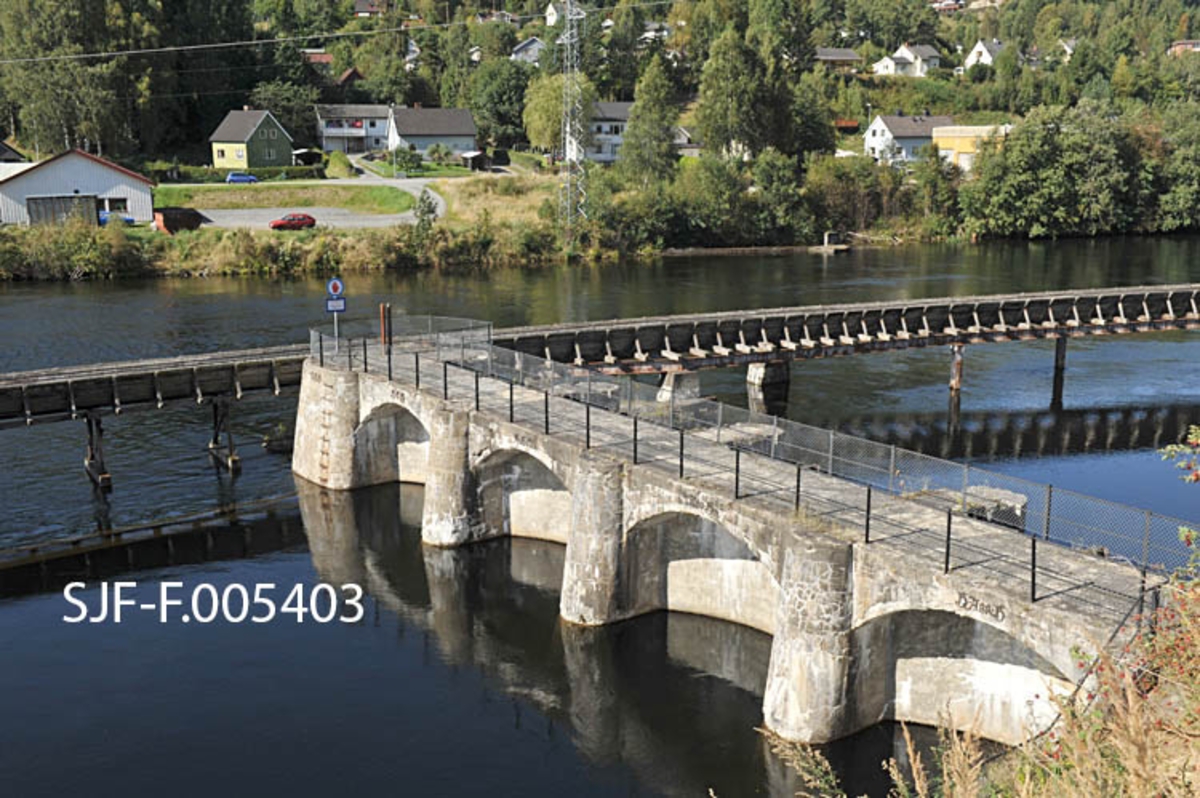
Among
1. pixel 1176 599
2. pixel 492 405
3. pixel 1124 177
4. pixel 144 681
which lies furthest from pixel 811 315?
pixel 1124 177

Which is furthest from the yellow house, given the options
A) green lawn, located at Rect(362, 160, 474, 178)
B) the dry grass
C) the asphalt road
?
the asphalt road

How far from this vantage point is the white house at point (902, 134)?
497 feet

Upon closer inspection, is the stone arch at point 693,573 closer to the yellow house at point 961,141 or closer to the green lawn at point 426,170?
the green lawn at point 426,170

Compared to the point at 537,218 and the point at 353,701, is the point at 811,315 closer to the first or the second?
the point at 353,701

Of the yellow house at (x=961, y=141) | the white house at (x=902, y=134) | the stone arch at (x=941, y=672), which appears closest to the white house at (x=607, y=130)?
the white house at (x=902, y=134)

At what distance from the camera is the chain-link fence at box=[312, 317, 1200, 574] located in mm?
26375

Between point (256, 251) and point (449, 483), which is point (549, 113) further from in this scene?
point (449, 483)

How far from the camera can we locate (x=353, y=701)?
2994 centimetres

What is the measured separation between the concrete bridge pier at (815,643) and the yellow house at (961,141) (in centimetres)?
11889

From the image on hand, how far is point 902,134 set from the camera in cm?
15225

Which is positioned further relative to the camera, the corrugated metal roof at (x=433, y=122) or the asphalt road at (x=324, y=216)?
the corrugated metal roof at (x=433, y=122)

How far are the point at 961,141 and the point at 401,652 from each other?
126225 millimetres

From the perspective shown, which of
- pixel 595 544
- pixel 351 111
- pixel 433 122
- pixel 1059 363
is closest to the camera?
pixel 595 544

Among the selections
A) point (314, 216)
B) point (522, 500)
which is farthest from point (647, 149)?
point (522, 500)
